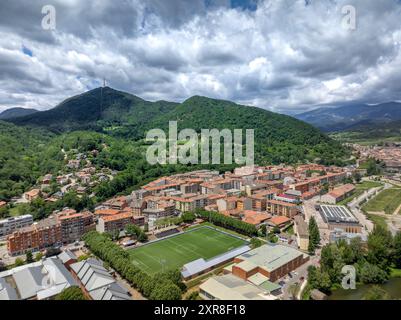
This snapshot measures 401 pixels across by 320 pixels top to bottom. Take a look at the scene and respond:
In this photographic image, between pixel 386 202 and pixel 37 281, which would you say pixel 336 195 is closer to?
pixel 386 202

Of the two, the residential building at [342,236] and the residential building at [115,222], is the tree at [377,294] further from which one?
the residential building at [115,222]

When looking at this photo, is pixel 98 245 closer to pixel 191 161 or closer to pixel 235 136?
pixel 191 161

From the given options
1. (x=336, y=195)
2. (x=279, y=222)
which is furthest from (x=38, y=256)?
(x=336, y=195)

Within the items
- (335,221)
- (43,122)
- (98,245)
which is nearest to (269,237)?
(335,221)

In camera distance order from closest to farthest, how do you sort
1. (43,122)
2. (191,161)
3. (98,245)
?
(98,245), (191,161), (43,122)

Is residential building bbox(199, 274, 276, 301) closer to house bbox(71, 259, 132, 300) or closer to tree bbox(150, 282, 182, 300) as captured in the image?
tree bbox(150, 282, 182, 300)

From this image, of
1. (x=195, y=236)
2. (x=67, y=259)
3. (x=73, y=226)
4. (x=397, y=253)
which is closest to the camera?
(x=397, y=253)
